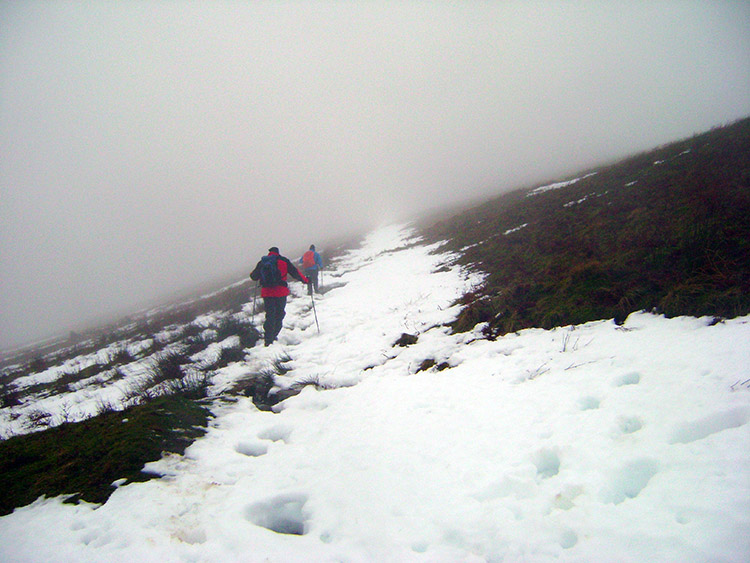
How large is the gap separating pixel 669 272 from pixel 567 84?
215526 mm

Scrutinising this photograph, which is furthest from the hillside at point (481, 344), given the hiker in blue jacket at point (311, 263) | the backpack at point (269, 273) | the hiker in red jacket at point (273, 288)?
the hiker in blue jacket at point (311, 263)

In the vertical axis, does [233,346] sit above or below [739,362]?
above

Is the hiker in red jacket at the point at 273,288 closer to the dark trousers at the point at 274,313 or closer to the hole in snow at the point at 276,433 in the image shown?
the dark trousers at the point at 274,313

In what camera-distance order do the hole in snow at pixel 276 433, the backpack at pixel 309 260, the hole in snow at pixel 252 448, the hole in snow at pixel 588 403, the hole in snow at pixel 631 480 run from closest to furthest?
the hole in snow at pixel 631 480 < the hole in snow at pixel 588 403 < the hole in snow at pixel 252 448 < the hole in snow at pixel 276 433 < the backpack at pixel 309 260

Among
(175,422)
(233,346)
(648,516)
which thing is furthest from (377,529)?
(233,346)

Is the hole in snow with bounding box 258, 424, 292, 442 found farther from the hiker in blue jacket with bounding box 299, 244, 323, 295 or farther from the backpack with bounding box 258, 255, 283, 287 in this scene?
the hiker in blue jacket with bounding box 299, 244, 323, 295

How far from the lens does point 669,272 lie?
507 cm

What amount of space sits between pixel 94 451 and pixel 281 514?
2312mm

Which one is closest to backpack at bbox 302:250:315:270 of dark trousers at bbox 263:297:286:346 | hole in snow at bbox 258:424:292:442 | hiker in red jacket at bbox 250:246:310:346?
hiker in red jacket at bbox 250:246:310:346

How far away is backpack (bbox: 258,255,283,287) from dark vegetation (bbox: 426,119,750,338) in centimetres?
489

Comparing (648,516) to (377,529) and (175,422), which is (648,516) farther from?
(175,422)

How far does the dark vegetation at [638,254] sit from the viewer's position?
15.2 feet

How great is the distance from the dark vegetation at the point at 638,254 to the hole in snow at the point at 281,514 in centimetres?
406

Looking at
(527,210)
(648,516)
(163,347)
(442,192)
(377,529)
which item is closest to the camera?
(648,516)
